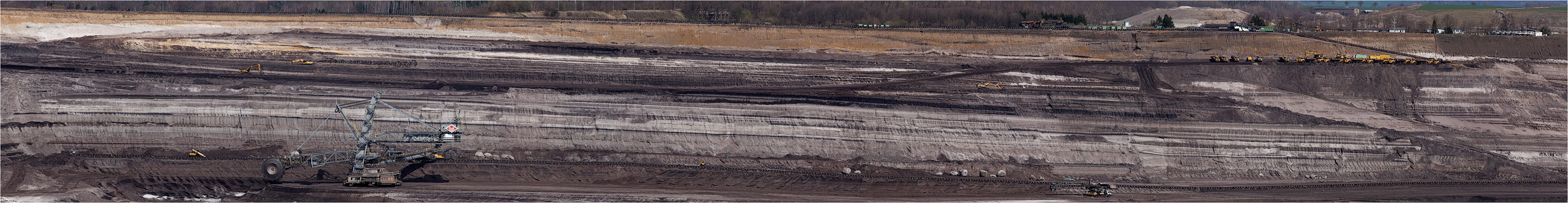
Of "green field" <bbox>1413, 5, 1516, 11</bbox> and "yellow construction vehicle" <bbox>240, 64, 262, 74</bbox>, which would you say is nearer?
"yellow construction vehicle" <bbox>240, 64, 262, 74</bbox>

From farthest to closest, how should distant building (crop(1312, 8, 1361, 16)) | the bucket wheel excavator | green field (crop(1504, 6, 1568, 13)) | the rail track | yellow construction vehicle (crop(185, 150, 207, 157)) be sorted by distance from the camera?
distant building (crop(1312, 8, 1361, 16)) → green field (crop(1504, 6, 1568, 13)) → yellow construction vehicle (crop(185, 150, 207, 157)) → the rail track → the bucket wheel excavator

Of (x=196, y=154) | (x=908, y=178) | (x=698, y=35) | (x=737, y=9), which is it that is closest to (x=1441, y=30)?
(x=908, y=178)

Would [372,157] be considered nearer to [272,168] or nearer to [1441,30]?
[272,168]

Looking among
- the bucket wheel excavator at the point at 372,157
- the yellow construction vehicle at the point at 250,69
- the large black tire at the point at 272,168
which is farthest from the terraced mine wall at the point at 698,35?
the large black tire at the point at 272,168

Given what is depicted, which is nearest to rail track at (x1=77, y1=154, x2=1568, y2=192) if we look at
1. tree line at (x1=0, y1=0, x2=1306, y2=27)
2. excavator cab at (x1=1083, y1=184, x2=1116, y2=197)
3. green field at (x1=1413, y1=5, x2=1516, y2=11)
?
excavator cab at (x1=1083, y1=184, x2=1116, y2=197)

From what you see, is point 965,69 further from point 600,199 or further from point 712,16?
point 600,199

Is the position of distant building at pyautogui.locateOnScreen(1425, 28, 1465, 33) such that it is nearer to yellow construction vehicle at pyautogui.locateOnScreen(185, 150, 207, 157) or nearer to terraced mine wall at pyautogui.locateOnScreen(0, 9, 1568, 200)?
terraced mine wall at pyautogui.locateOnScreen(0, 9, 1568, 200)
